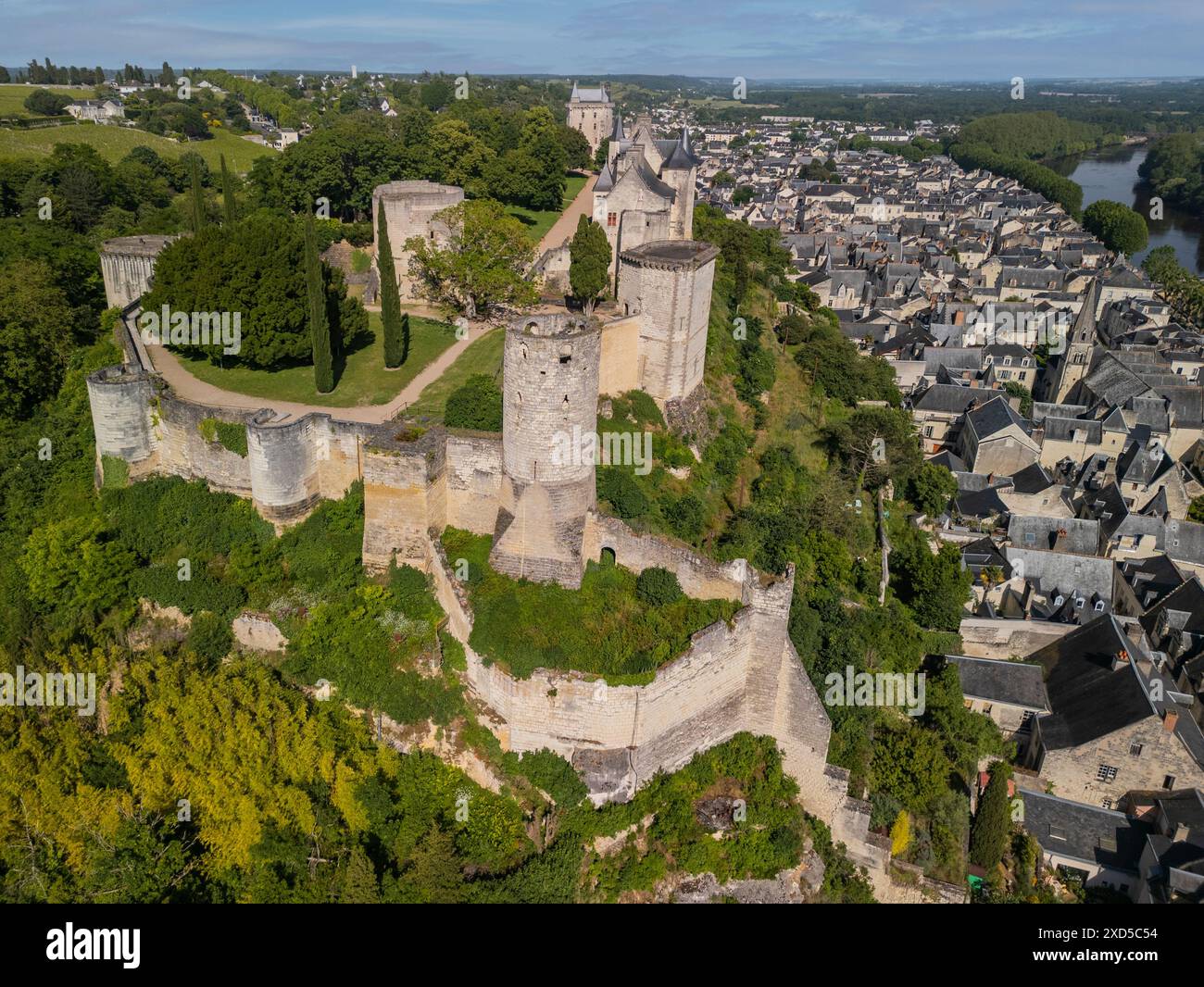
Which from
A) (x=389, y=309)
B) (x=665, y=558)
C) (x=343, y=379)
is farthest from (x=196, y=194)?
(x=665, y=558)

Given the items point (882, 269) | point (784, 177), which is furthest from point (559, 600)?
point (784, 177)

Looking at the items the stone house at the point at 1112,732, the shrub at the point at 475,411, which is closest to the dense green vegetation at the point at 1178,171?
the stone house at the point at 1112,732

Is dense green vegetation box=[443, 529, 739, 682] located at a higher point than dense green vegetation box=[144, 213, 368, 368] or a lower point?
lower

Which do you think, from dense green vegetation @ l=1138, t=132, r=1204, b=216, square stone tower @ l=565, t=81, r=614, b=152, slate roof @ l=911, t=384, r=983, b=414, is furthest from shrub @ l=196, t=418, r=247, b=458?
dense green vegetation @ l=1138, t=132, r=1204, b=216

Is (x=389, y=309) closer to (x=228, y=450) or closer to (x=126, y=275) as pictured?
(x=228, y=450)

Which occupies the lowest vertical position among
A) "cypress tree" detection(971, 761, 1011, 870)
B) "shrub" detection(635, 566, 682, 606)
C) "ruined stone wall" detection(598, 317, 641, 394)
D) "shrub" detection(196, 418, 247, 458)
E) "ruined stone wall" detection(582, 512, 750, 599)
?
"cypress tree" detection(971, 761, 1011, 870)

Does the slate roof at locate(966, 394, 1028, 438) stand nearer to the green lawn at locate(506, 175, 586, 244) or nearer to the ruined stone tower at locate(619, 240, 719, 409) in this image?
the ruined stone tower at locate(619, 240, 719, 409)
